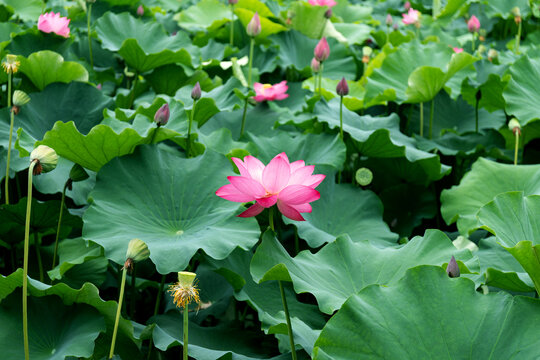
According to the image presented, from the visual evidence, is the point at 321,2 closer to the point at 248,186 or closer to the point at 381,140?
the point at 381,140

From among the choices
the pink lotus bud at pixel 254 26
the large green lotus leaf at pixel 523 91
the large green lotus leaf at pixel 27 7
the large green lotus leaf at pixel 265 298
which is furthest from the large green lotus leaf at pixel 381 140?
the large green lotus leaf at pixel 27 7

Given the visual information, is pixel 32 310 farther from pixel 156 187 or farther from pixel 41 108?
pixel 41 108

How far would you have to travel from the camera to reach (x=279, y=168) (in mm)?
987

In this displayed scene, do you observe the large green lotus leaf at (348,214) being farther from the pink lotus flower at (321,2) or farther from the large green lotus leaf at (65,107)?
the pink lotus flower at (321,2)

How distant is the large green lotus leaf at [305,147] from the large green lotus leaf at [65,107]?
476 mm

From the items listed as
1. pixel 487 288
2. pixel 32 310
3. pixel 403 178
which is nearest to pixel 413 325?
pixel 487 288

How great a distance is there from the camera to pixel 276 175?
0.98 metres

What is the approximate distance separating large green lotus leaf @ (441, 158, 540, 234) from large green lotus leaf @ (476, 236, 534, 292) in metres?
0.19

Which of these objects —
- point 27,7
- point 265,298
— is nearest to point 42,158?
point 265,298

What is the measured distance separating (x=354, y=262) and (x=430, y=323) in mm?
285

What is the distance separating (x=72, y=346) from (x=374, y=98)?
144 cm

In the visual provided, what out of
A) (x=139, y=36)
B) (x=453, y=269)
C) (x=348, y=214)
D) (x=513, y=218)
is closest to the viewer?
(x=453, y=269)

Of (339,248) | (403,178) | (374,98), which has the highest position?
(339,248)

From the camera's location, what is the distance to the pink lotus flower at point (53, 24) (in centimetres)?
203
